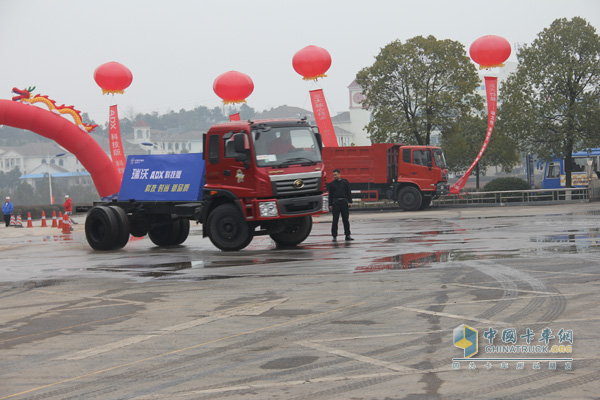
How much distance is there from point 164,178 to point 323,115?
1979 cm

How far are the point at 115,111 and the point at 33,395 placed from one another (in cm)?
3084

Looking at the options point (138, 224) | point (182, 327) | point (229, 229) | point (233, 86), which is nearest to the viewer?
point (182, 327)

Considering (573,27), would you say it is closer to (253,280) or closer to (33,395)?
(253,280)

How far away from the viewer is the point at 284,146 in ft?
53.9

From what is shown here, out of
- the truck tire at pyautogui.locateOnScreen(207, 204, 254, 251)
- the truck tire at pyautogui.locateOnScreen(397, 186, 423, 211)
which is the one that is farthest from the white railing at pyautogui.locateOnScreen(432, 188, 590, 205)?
the truck tire at pyautogui.locateOnScreen(207, 204, 254, 251)

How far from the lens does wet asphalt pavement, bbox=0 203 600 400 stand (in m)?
5.42

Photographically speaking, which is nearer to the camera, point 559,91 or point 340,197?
point 340,197

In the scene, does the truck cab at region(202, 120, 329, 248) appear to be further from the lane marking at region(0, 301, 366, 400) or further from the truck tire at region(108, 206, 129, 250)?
the lane marking at region(0, 301, 366, 400)

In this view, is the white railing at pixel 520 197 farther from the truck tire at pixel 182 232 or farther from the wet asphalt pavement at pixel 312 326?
the wet asphalt pavement at pixel 312 326

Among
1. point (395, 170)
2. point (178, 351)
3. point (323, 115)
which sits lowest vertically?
point (178, 351)

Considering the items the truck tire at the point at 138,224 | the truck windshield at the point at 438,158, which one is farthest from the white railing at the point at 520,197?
the truck tire at the point at 138,224

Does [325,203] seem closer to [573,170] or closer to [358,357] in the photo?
[358,357]

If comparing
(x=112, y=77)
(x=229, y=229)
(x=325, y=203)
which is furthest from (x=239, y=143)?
(x=112, y=77)

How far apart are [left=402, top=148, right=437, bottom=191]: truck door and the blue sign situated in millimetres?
19239
